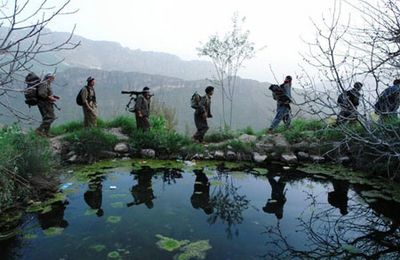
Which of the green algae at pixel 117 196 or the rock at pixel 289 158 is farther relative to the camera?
the rock at pixel 289 158

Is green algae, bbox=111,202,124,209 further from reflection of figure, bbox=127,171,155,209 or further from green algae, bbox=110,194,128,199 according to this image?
green algae, bbox=110,194,128,199

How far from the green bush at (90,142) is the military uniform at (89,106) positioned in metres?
0.87

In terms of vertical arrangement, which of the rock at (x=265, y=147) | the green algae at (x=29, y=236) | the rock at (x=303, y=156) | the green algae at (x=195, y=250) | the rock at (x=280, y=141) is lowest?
the green algae at (x=29, y=236)

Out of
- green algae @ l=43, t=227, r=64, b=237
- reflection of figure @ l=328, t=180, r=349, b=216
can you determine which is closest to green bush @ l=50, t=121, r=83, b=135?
green algae @ l=43, t=227, r=64, b=237

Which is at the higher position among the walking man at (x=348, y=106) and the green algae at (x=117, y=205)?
the walking man at (x=348, y=106)

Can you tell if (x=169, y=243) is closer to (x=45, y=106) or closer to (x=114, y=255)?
(x=114, y=255)

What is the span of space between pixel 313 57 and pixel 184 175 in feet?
17.5

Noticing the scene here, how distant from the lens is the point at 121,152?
997cm

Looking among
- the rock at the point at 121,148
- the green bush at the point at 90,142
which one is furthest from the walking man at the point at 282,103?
the green bush at the point at 90,142

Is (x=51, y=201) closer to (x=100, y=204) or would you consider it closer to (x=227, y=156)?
(x=100, y=204)

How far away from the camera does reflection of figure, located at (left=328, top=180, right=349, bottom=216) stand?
22.8ft

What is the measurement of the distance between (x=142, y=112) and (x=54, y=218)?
5.26 metres

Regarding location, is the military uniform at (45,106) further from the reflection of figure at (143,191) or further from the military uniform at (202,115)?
the military uniform at (202,115)

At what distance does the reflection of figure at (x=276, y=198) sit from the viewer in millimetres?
6637
